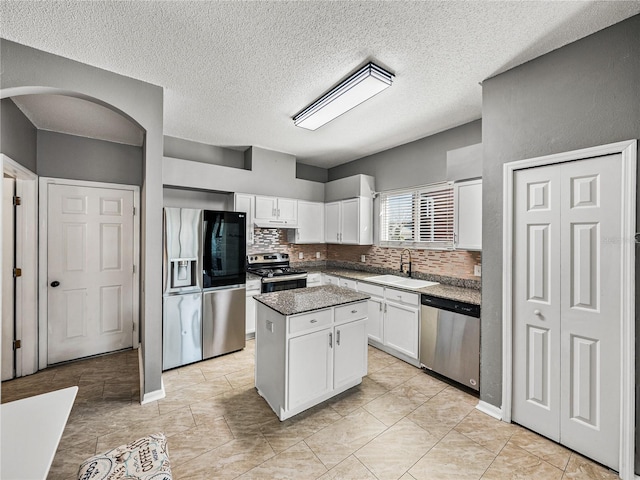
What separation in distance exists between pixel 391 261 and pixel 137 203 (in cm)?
364

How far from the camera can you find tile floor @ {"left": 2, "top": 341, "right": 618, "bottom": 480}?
71.1 inches

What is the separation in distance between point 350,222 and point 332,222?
1.46ft

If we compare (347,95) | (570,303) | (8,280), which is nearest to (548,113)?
(570,303)

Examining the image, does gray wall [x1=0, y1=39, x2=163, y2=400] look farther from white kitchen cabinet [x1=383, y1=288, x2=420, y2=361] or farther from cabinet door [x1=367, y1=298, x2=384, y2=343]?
white kitchen cabinet [x1=383, y1=288, x2=420, y2=361]

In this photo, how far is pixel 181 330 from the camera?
3.20 m

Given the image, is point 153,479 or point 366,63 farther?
point 366,63

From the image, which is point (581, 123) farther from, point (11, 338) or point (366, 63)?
point (11, 338)

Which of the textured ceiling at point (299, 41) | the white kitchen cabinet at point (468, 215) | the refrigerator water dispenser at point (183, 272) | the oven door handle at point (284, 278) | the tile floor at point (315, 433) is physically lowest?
the tile floor at point (315, 433)

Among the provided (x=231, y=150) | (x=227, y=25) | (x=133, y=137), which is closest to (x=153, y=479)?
(x=227, y=25)

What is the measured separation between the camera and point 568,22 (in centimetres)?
177

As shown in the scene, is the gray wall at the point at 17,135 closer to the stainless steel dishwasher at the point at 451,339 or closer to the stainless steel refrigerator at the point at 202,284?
the stainless steel refrigerator at the point at 202,284

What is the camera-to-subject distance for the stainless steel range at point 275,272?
402cm

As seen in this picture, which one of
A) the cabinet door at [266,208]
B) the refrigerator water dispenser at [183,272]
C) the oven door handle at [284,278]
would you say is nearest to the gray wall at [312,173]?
the cabinet door at [266,208]

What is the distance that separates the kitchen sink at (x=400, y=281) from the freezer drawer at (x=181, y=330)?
86.0 inches
